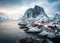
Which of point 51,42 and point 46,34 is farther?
point 46,34

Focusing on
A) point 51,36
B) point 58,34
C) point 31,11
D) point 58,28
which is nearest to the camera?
point 51,36

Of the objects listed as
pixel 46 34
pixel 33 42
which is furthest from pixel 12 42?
pixel 46 34

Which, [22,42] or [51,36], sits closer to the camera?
[22,42]

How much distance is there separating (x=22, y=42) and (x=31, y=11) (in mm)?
33970

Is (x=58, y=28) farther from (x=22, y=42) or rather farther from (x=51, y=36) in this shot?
(x=22, y=42)

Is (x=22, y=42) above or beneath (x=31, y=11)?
beneath

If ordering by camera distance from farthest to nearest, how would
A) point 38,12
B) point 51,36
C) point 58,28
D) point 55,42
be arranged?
point 38,12, point 58,28, point 51,36, point 55,42

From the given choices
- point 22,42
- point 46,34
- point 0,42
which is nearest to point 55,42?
point 46,34

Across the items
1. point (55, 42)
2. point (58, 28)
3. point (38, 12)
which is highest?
point (38, 12)

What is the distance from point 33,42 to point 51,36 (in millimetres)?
2492

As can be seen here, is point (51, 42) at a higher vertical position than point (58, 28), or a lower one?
lower

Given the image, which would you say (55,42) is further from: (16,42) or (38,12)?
(38,12)

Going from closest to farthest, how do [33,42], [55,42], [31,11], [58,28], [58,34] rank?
[33,42]
[55,42]
[58,34]
[58,28]
[31,11]

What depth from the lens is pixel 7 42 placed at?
671 centimetres
